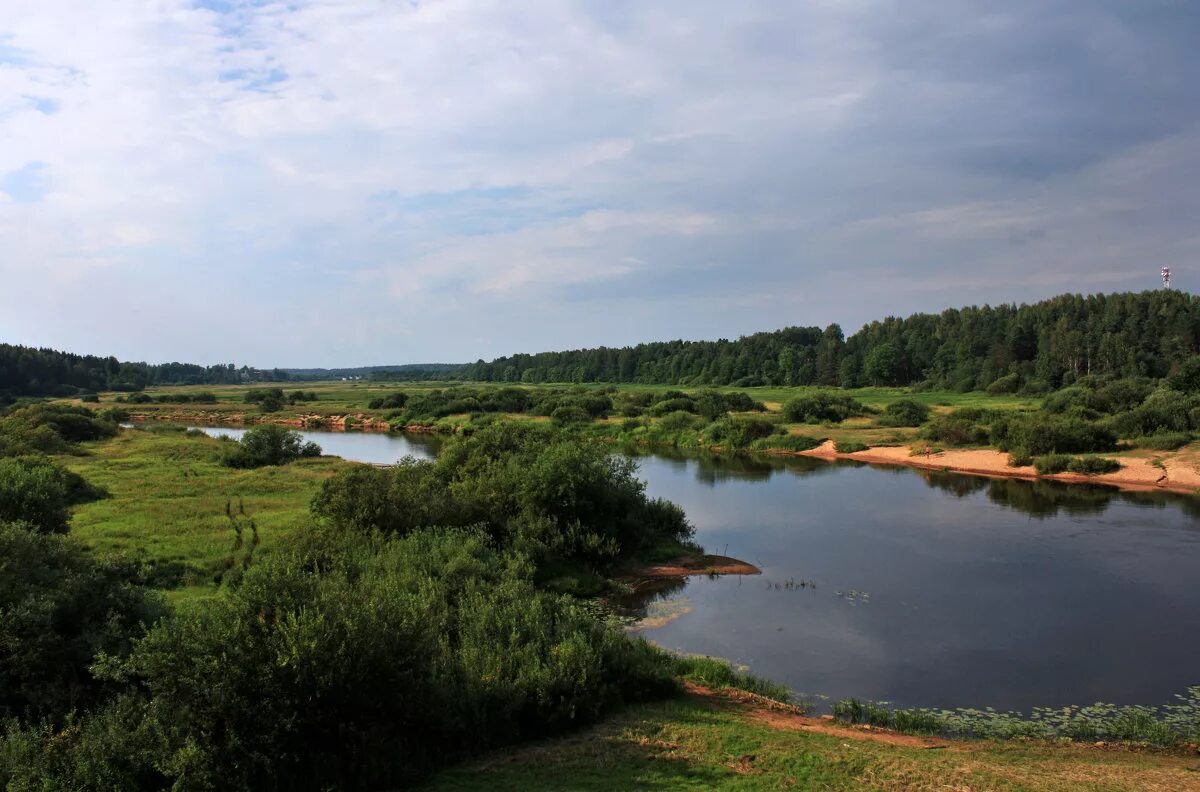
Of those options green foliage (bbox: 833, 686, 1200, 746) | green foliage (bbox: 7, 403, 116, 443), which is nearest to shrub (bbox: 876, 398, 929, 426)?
green foliage (bbox: 833, 686, 1200, 746)

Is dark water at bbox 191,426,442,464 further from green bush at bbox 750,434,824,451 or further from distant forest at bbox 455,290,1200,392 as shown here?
distant forest at bbox 455,290,1200,392

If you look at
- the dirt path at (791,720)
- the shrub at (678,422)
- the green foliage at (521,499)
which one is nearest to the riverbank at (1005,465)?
the green foliage at (521,499)

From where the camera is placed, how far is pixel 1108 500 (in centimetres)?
3250

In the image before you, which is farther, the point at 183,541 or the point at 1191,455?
the point at 1191,455

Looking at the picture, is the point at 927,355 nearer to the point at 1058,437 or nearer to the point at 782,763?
the point at 1058,437

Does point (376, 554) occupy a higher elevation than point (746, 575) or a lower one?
higher

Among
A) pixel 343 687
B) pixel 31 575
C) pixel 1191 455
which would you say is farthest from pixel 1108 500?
pixel 31 575

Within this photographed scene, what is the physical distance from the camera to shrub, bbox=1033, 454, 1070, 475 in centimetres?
3856

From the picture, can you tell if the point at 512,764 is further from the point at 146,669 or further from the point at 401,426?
the point at 401,426

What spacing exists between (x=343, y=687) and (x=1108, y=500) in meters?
33.9

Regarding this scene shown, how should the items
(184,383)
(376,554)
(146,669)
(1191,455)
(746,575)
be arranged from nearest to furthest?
1. (146,669)
2. (376,554)
3. (746,575)
4. (1191,455)
5. (184,383)

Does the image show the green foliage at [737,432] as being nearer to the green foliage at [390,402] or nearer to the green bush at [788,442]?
the green bush at [788,442]

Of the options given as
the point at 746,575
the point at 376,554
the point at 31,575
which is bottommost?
the point at 746,575

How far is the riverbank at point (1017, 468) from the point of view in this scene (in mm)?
35375
